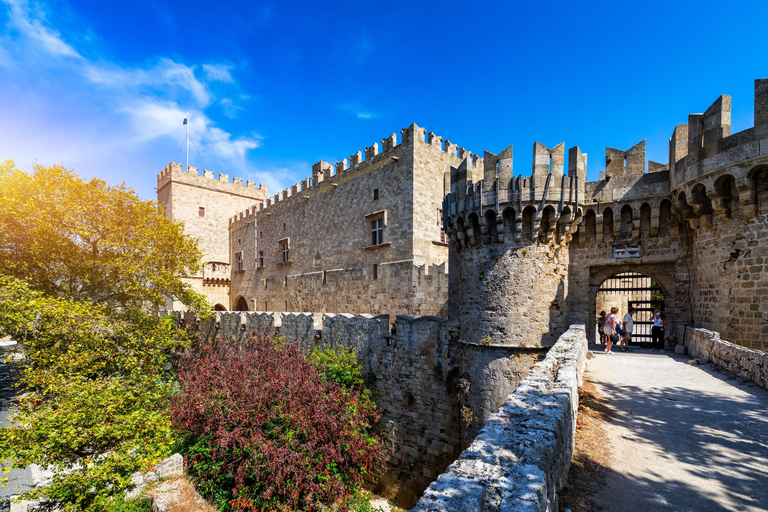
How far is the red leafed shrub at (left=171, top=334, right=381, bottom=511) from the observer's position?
8.11 meters

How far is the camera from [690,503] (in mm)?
3074

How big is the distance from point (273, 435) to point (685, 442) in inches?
319

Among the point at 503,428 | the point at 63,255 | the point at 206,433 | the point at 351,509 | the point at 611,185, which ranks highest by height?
the point at 611,185

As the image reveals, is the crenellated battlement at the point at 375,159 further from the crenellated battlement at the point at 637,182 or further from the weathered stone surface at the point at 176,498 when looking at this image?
the weathered stone surface at the point at 176,498

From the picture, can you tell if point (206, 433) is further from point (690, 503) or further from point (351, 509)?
point (690, 503)

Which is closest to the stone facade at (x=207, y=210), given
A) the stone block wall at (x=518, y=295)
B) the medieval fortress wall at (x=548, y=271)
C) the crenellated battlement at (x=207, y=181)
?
the crenellated battlement at (x=207, y=181)

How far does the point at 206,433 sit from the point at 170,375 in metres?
10.6

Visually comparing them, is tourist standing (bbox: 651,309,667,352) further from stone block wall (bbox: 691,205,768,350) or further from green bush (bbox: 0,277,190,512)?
green bush (bbox: 0,277,190,512)

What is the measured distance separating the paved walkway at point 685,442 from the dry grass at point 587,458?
0.09 metres

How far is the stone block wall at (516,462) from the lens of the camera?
214cm

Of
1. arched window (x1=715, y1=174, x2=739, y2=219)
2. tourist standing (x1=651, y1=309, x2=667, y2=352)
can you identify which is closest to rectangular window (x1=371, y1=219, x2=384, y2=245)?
tourist standing (x1=651, y1=309, x2=667, y2=352)

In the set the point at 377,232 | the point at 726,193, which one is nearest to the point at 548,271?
the point at 726,193

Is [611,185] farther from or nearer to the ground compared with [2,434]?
farther from the ground

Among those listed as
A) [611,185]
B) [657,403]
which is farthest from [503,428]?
[611,185]
